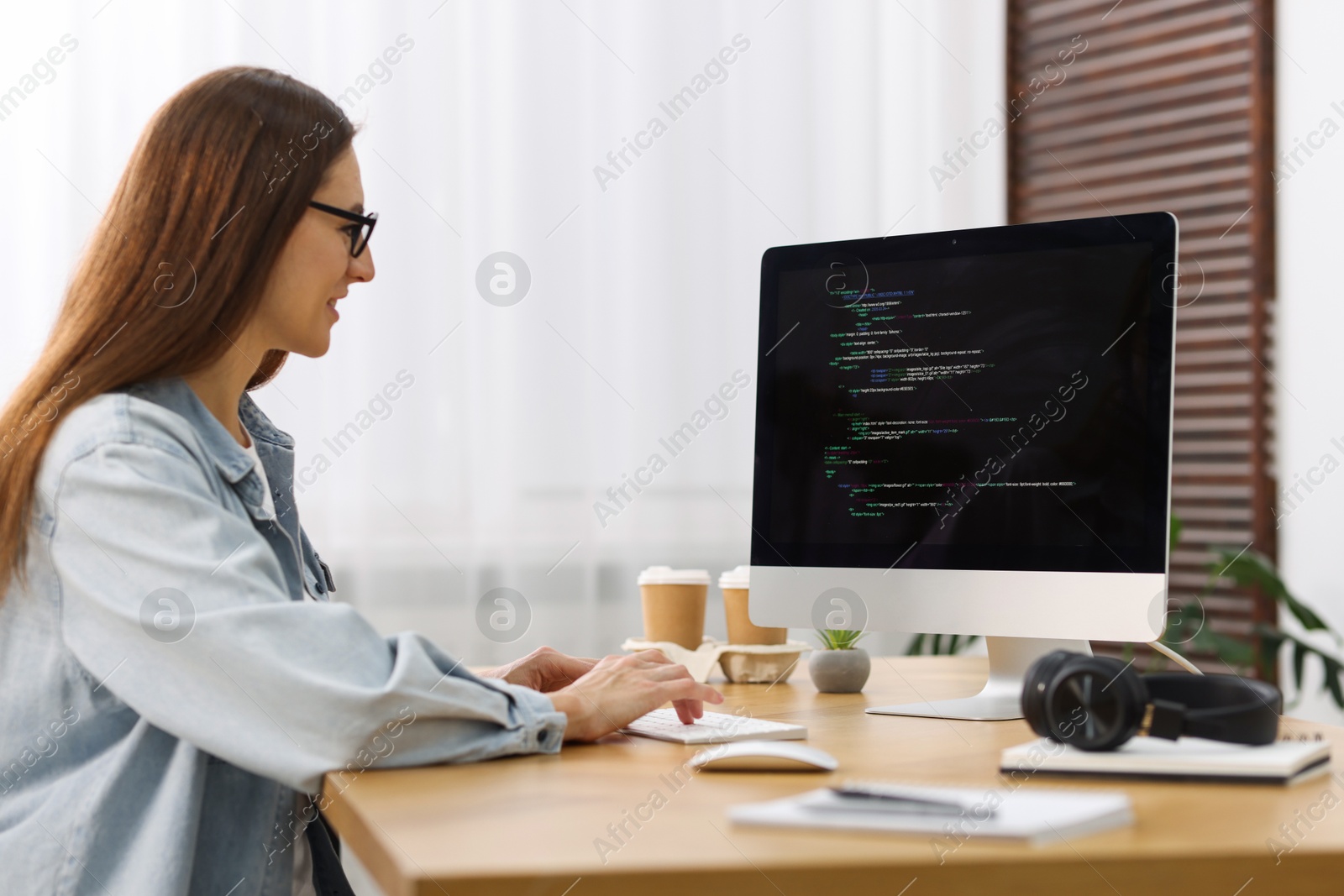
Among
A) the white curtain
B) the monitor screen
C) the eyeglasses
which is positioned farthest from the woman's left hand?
the white curtain

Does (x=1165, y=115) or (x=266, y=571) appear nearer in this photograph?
(x=266, y=571)

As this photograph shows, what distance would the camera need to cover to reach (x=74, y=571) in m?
0.98

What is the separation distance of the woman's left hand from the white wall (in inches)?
74.8

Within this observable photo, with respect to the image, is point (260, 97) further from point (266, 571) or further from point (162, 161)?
point (266, 571)

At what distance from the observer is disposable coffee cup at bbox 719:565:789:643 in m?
1.64

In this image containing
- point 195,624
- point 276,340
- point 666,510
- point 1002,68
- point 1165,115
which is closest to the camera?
point 195,624

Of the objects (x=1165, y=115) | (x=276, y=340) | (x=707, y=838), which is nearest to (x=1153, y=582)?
(x=707, y=838)

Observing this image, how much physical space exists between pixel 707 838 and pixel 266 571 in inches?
18.9

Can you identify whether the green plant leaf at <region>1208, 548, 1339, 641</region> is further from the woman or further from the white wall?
the woman

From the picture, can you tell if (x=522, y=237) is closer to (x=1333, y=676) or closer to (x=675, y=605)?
(x=675, y=605)

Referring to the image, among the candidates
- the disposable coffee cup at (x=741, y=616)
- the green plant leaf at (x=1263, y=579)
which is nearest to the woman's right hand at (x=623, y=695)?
the disposable coffee cup at (x=741, y=616)

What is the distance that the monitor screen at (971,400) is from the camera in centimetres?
124

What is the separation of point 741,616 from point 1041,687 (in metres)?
0.77

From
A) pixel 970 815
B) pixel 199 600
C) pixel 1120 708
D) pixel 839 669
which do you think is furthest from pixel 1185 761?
pixel 199 600
